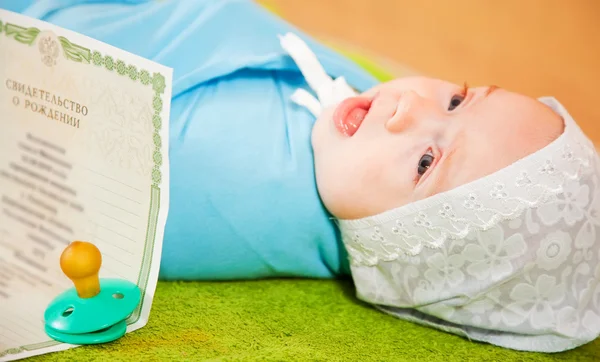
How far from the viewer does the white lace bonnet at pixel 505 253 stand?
2.32 ft

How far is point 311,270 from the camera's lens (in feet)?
2.96

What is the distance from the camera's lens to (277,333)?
75cm

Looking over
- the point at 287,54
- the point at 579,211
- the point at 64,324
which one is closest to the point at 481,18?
A: the point at 287,54

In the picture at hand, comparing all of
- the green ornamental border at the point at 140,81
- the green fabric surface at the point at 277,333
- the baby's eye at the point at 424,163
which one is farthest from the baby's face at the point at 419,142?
the green ornamental border at the point at 140,81

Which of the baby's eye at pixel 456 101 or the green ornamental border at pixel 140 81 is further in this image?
the baby's eye at pixel 456 101

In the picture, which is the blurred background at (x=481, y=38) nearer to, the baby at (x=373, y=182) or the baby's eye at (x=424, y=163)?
the baby at (x=373, y=182)

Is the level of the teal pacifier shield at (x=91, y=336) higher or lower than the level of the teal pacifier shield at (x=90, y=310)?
lower

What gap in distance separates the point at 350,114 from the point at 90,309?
1.24 feet

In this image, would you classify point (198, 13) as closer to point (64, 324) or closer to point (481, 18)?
point (64, 324)

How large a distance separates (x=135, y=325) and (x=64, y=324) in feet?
0.26

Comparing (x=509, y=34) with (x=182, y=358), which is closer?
(x=182, y=358)

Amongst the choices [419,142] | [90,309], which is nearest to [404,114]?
[419,142]

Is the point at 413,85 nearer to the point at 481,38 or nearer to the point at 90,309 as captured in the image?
the point at 90,309

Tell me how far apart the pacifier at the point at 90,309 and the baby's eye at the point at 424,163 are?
332 millimetres
